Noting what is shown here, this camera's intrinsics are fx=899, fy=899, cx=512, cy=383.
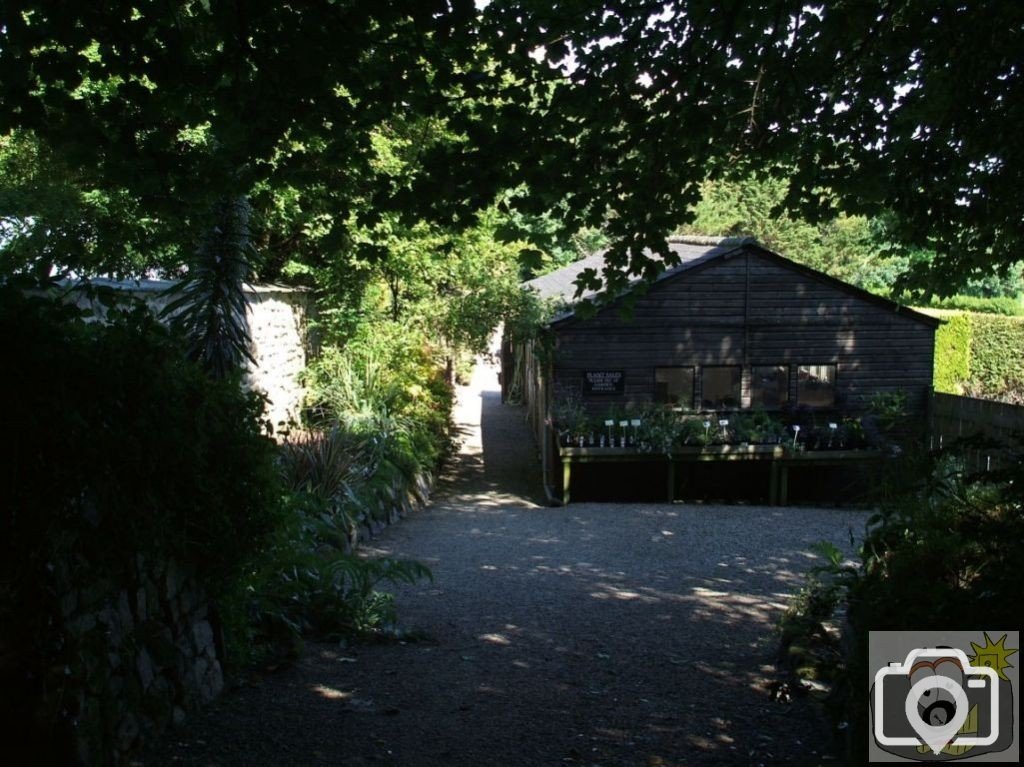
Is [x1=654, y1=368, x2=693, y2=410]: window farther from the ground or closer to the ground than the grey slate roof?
closer to the ground

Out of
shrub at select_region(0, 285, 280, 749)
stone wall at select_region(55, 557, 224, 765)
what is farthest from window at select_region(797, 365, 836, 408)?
shrub at select_region(0, 285, 280, 749)

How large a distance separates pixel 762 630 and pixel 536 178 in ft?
12.9

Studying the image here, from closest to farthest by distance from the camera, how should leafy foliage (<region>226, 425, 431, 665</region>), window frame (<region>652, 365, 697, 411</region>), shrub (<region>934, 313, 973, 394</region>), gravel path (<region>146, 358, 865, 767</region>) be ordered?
gravel path (<region>146, 358, 865, 767</region>) < leafy foliage (<region>226, 425, 431, 665</region>) < window frame (<region>652, 365, 697, 411</region>) < shrub (<region>934, 313, 973, 394</region>)

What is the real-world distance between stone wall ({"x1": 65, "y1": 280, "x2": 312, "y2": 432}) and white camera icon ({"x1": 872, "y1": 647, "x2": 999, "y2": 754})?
1093 centimetres

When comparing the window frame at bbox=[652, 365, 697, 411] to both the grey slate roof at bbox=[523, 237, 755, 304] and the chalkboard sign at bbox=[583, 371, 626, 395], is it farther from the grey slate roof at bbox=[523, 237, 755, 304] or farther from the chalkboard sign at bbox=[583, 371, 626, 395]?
the grey slate roof at bbox=[523, 237, 755, 304]

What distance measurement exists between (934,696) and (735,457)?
11888mm

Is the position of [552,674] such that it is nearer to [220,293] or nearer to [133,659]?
[133,659]

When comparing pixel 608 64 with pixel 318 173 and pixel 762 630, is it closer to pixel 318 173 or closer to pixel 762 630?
pixel 318 173

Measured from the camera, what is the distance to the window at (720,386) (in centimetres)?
1694

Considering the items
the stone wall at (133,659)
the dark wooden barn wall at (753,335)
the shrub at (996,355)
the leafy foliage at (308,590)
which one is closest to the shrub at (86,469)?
the stone wall at (133,659)

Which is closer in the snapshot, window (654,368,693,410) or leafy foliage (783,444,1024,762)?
leafy foliage (783,444,1024,762)

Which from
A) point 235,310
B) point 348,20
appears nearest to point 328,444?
point 235,310

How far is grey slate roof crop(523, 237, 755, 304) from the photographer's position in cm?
1661

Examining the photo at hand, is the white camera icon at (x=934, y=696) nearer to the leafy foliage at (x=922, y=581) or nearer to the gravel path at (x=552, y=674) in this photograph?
the leafy foliage at (x=922, y=581)
